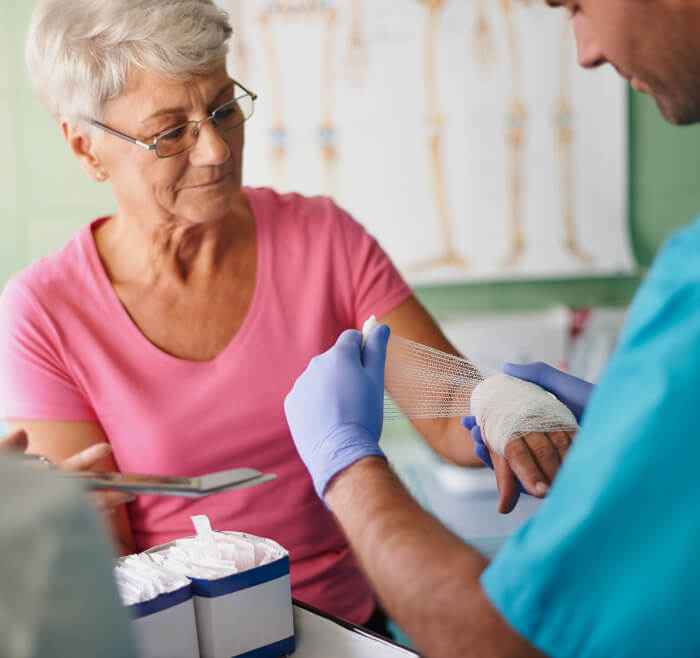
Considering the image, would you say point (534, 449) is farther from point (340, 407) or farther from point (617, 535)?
point (617, 535)

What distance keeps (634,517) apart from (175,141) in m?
0.86

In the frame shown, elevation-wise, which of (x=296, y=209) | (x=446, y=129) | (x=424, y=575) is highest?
(x=446, y=129)

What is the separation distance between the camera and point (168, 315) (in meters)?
1.24

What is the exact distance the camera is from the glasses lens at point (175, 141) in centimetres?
115

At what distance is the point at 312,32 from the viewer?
2.54 metres

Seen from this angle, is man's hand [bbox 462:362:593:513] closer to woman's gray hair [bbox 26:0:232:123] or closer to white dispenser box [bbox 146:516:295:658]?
white dispenser box [bbox 146:516:295:658]

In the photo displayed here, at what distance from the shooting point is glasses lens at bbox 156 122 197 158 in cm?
115

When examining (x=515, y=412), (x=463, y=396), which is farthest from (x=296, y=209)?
(x=515, y=412)

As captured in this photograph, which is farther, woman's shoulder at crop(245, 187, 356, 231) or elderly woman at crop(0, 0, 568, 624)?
woman's shoulder at crop(245, 187, 356, 231)

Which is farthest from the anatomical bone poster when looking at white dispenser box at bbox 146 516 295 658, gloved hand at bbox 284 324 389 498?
white dispenser box at bbox 146 516 295 658

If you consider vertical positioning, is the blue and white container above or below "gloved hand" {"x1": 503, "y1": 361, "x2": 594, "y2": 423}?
below

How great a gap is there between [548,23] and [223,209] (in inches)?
73.3

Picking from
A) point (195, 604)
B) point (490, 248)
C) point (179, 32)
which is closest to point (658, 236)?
point (490, 248)

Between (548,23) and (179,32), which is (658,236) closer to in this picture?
(548,23)
